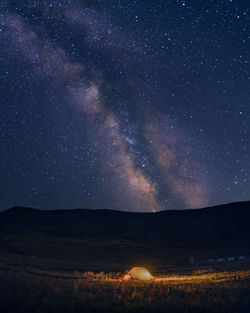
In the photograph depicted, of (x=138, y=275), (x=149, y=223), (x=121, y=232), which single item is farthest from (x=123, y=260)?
(x=149, y=223)

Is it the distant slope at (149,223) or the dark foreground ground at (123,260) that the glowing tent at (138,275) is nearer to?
the dark foreground ground at (123,260)

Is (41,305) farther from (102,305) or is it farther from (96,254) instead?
(96,254)

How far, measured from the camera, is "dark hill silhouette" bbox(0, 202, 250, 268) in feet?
175

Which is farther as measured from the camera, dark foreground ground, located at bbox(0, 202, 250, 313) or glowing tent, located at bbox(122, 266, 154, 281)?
glowing tent, located at bbox(122, 266, 154, 281)

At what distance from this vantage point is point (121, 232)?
83.2 metres

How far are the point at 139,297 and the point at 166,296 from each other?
1364 millimetres

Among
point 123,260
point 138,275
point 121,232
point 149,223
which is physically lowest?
point 138,275

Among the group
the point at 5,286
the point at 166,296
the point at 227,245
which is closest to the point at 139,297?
the point at 166,296

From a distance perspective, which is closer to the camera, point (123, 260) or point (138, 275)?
point (138, 275)

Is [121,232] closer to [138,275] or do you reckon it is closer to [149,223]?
[149,223]

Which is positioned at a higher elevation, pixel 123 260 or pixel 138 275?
pixel 123 260

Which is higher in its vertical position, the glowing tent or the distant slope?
the distant slope

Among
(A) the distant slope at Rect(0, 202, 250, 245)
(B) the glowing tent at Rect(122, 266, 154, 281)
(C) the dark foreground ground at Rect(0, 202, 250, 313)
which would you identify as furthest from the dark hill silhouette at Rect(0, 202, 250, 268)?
(B) the glowing tent at Rect(122, 266, 154, 281)

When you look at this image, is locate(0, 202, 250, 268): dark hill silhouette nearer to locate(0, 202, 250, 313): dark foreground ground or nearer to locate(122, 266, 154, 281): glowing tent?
locate(0, 202, 250, 313): dark foreground ground
